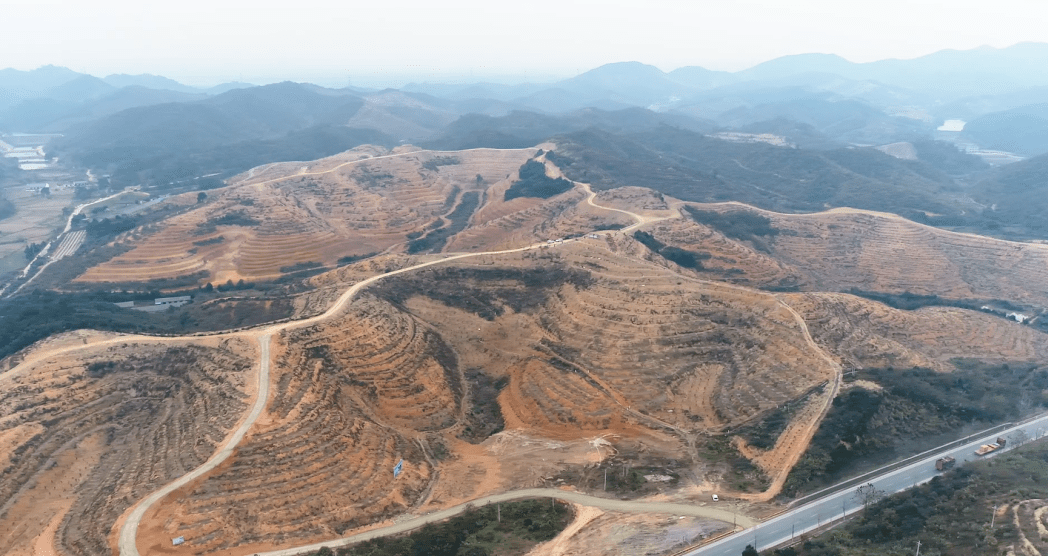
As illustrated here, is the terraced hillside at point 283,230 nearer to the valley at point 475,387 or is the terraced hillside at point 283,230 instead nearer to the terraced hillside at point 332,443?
the valley at point 475,387

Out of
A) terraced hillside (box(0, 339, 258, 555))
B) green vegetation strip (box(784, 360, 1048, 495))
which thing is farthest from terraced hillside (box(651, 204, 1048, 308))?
terraced hillside (box(0, 339, 258, 555))

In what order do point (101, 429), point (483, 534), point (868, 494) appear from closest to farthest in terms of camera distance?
1. point (483, 534)
2. point (868, 494)
3. point (101, 429)

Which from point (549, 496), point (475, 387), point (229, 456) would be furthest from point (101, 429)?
point (549, 496)

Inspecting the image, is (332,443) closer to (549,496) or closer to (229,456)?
(229,456)

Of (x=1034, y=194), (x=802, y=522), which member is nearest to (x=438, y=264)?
(x=802, y=522)

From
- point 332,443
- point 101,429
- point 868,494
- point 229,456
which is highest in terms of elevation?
point 229,456

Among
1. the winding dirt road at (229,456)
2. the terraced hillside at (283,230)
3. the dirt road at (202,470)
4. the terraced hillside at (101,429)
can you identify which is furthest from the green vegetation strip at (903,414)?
the terraced hillside at (283,230)

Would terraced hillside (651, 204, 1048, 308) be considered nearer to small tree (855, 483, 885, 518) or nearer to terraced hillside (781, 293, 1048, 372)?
terraced hillside (781, 293, 1048, 372)
